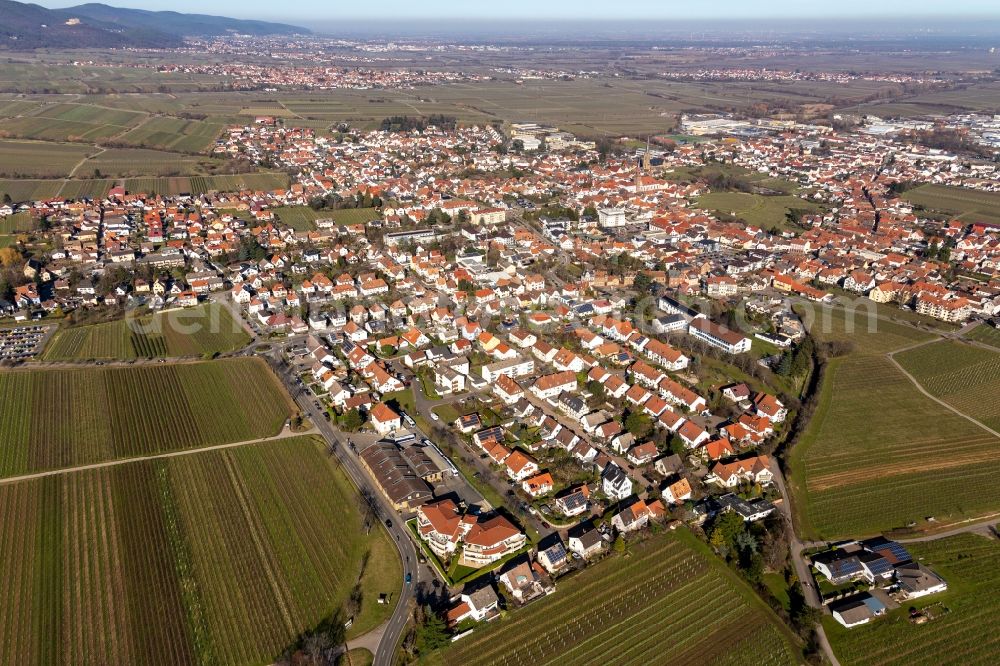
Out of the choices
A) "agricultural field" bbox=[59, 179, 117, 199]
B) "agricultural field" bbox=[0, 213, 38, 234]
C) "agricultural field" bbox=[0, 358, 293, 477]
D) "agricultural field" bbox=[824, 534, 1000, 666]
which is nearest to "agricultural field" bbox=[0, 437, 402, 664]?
"agricultural field" bbox=[0, 358, 293, 477]

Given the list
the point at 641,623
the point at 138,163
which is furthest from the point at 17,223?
the point at 641,623

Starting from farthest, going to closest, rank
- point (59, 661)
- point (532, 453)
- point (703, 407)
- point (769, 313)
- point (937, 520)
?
point (769, 313)
point (703, 407)
point (532, 453)
point (937, 520)
point (59, 661)

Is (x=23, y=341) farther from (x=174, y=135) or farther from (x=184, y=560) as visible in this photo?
(x=174, y=135)

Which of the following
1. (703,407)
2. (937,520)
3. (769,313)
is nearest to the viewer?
(937,520)

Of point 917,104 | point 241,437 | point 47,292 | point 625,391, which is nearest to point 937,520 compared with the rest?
point 625,391

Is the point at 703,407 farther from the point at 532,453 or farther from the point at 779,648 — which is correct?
the point at 779,648

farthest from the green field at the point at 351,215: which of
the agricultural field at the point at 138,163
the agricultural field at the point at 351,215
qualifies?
the agricultural field at the point at 138,163
